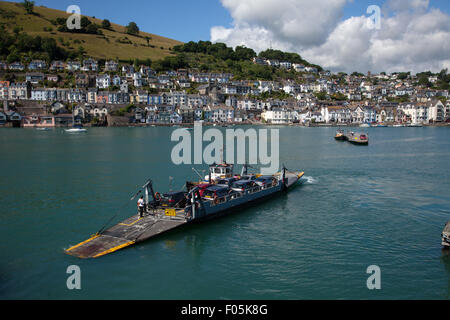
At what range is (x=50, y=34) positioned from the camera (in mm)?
190625

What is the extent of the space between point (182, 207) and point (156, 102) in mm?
135914

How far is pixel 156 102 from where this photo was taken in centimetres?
15175

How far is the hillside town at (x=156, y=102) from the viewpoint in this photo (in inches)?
5138

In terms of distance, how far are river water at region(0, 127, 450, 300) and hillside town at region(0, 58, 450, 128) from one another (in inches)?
4116

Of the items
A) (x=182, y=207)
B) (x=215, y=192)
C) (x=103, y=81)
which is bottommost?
(x=182, y=207)

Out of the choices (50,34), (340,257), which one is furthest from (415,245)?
(50,34)

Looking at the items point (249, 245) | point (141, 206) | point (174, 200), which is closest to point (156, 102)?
point (174, 200)

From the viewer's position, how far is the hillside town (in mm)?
130500
